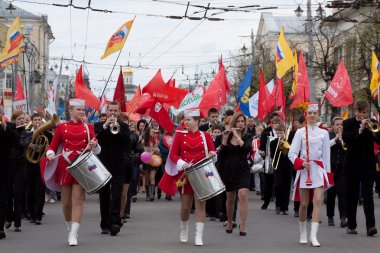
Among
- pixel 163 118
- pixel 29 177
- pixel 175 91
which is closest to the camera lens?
pixel 29 177

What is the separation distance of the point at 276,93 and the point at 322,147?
13.5m

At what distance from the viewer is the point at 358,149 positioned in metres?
13.6

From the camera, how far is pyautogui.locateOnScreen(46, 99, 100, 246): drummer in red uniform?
12.1 metres

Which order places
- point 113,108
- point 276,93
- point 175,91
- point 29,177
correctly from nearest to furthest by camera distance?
point 113,108 → point 29,177 → point 175,91 → point 276,93

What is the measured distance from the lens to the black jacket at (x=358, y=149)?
1341 cm

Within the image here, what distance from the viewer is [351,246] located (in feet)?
39.5

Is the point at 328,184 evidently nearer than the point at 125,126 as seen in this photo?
Yes

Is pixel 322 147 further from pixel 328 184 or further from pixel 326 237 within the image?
pixel 326 237

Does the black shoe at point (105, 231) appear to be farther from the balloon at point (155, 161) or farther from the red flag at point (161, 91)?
the balloon at point (155, 161)

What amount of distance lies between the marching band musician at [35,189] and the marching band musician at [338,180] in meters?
4.69

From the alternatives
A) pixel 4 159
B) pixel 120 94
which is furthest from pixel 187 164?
pixel 120 94

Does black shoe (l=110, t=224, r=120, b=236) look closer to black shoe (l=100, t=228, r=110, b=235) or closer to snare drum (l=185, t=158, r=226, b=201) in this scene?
black shoe (l=100, t=228, r=110, b=235)

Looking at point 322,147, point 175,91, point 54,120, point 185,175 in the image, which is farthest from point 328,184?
point 175,91

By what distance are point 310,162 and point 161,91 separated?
948cm
